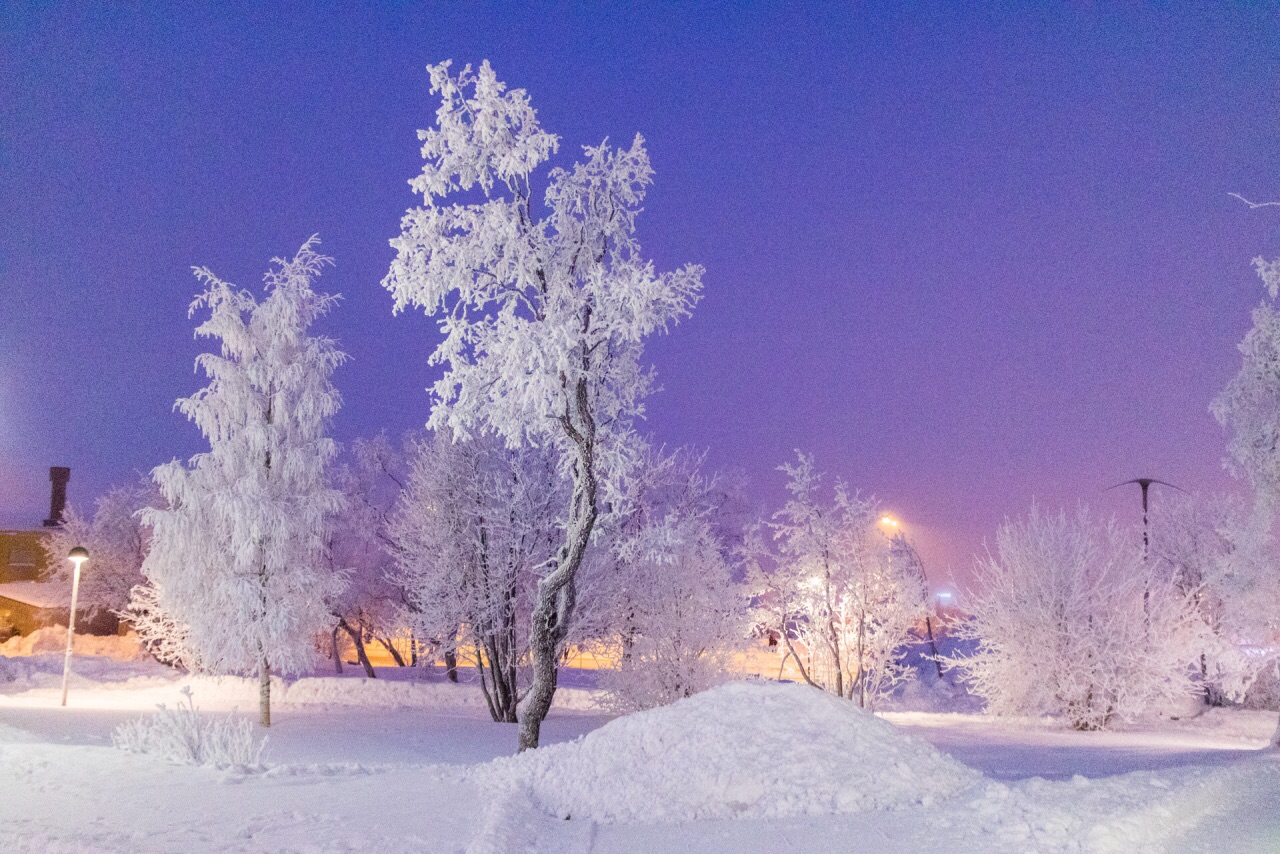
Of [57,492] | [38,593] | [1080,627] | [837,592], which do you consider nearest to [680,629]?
[837,592]

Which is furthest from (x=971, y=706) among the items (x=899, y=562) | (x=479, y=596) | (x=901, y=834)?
(x=901, y=834)

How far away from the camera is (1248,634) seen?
1938 cm

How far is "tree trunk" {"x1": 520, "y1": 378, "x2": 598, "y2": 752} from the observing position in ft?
47.4

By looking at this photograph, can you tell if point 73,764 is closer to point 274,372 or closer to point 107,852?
point 107,852

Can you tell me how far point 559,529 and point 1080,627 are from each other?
1353 cm

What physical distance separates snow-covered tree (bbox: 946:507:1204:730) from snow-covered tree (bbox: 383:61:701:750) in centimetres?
1555

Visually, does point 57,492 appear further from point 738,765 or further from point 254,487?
point 738,765

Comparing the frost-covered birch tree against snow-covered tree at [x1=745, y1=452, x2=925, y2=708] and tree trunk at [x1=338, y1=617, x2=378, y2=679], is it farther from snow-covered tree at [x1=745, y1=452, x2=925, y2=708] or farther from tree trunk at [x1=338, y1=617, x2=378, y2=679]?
tree trunk at [x1=338, y1=617, x2=378, y2=679]

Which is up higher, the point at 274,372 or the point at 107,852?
the point at 274,372

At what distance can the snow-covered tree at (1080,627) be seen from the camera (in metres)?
25.0

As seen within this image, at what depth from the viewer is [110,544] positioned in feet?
147

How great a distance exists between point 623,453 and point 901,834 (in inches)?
323

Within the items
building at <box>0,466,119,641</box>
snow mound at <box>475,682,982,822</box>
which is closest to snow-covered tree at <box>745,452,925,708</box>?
snow mound at <box>475,682,982,822</box>

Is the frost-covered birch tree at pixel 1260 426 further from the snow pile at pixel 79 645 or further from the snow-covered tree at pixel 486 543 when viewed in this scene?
the snow pile at pixel 79 645
